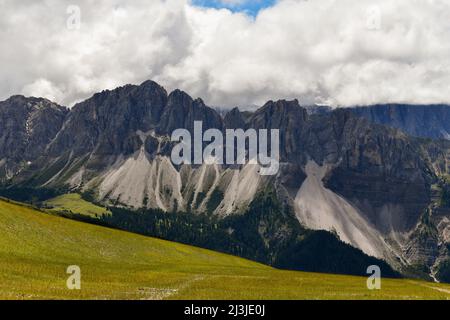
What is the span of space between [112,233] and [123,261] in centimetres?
2735

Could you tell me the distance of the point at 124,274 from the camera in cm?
8831

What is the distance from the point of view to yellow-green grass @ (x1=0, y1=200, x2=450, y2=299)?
6306 centimetres

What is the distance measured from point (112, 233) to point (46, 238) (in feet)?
90.1

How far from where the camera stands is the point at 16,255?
93.5 metres

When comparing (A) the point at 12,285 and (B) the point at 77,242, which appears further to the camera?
(B) the point at 77,242

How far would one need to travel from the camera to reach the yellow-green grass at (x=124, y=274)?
207 ft
